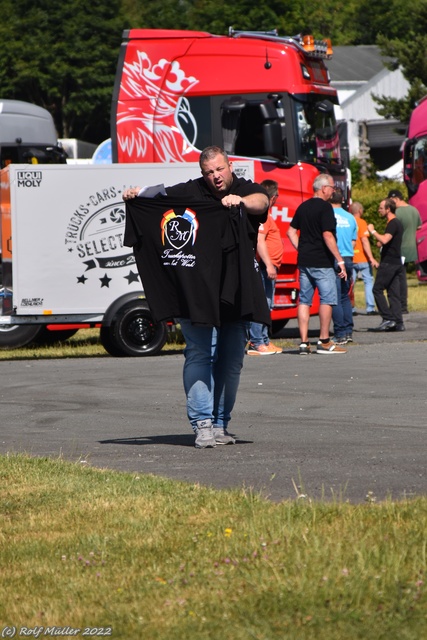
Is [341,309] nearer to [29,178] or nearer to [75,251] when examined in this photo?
[75,251]

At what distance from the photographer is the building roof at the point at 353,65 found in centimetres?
8606

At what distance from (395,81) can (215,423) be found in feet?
249

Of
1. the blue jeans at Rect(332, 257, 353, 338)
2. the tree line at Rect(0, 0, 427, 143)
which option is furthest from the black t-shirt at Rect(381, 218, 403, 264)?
the tree line at Rect(0, 0, 427, 143)

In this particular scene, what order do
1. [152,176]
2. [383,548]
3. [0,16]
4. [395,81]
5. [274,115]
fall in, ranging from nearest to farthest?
[383,548] < [152,176] < [274,115] < [0,16] < [395,81]

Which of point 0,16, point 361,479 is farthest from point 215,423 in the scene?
point 0,16

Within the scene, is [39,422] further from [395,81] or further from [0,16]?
[395,81]

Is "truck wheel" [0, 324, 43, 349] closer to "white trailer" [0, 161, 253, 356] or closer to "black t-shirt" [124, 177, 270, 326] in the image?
"white trailer" [0, 161, 253, 356]

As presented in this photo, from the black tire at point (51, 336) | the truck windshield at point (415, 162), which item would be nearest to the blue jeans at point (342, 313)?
the black tire at point (51, 336)

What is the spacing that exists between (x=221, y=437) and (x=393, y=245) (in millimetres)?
10470

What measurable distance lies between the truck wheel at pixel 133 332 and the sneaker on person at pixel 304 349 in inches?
67.4

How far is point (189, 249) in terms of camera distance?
8211 millimetres

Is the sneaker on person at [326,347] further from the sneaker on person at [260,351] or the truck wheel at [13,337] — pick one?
the truck wheel at [13,337]

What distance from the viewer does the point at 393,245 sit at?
1847 centimetres

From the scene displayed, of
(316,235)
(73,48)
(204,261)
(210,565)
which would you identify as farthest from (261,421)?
(73,48)
